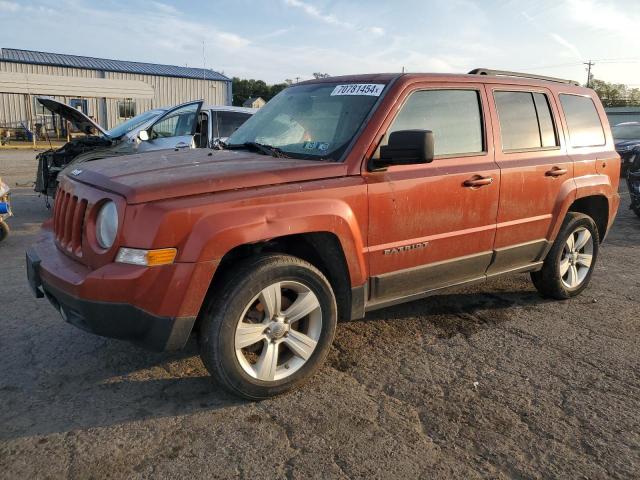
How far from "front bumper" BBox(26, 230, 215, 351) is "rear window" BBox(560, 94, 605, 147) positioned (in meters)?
3.69

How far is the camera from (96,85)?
82.1 feet

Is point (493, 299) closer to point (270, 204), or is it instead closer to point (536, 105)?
point (536, 105)

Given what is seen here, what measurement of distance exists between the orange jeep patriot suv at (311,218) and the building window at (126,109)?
33.8 m

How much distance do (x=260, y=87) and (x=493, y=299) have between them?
226 feet

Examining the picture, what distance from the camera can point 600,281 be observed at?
18.7ft

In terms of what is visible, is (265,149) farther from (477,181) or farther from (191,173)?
(477,181)

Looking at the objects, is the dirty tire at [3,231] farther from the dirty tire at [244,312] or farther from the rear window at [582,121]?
the rear window at [582,121]

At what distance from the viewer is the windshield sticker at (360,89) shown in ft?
11.9

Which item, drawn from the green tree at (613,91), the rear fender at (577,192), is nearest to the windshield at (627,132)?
the rear fender at (577,192)

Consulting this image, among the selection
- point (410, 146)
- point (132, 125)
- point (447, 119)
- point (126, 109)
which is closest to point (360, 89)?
point (447, 119)

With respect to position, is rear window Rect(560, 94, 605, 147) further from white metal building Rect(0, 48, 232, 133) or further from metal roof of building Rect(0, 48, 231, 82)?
metal roof of building Rect(0, 48, 231, 82)

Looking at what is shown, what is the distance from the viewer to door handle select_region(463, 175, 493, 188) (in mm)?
3799

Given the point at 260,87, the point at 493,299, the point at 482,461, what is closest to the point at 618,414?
the point at 482,461

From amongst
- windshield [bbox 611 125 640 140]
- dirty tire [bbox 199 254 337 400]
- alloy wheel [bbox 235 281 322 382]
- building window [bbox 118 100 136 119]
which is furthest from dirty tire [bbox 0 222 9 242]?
building window [bbox 118 100 136 119]
